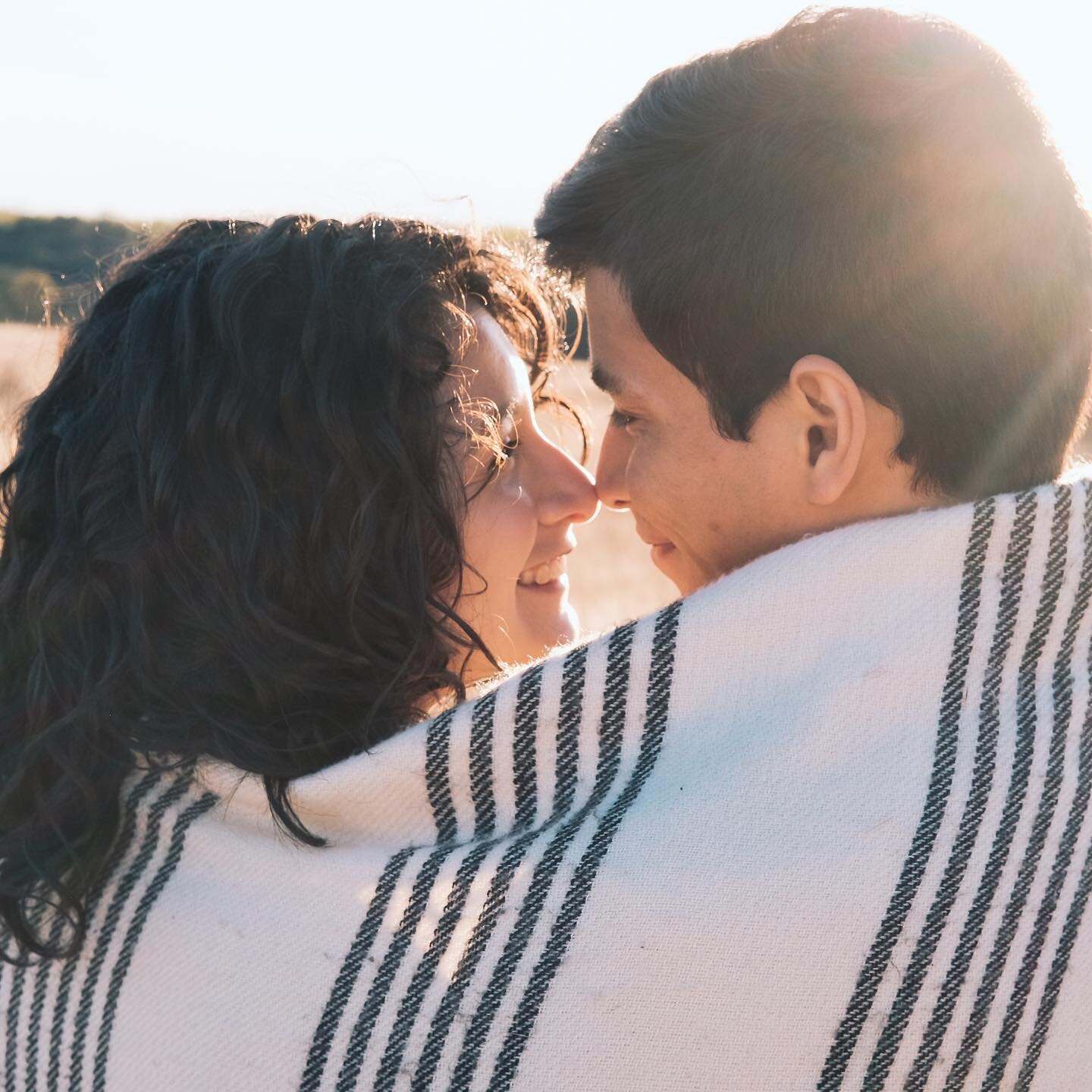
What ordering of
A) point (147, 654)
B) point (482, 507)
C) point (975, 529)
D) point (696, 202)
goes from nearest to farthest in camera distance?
point (975, 529) → point (147, 654) → point (696, 202) → point (482, 507)

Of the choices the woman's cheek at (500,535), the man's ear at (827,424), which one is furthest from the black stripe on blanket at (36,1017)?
the man's ear at (827,424)

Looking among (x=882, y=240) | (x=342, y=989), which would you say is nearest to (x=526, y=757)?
(x=342, y=989)

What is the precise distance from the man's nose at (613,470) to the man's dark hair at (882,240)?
16 centimetres

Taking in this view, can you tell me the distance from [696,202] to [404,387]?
454 mm

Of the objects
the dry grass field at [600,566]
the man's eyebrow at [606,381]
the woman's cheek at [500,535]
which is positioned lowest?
the dry grass field at [600,566]

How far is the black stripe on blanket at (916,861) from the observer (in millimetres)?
1195

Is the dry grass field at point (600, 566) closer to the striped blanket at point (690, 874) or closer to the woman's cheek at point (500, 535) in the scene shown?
the woman's cheek at point (500, 535)

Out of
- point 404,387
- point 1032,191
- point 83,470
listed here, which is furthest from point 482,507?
point 1032,191

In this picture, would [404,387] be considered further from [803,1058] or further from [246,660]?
[803,1058]

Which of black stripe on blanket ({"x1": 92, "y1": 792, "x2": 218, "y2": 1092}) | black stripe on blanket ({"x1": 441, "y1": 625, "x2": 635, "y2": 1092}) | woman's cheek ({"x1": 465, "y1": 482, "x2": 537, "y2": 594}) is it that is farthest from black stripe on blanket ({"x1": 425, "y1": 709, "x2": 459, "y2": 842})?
woman's cheek ({"x1": 465, "y1": 482, "x2": 537, "y2": 594})

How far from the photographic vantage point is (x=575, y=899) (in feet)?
4.06

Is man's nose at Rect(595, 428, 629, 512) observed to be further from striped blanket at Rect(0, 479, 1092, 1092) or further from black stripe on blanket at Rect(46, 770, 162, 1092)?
black stripe on blanket at Rect(46, 770, 162, 1092)

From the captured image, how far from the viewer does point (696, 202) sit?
1609 mm

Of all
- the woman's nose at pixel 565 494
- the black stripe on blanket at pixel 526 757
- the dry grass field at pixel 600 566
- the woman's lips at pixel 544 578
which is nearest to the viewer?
the black stripe on blanket at pixel 526 757
